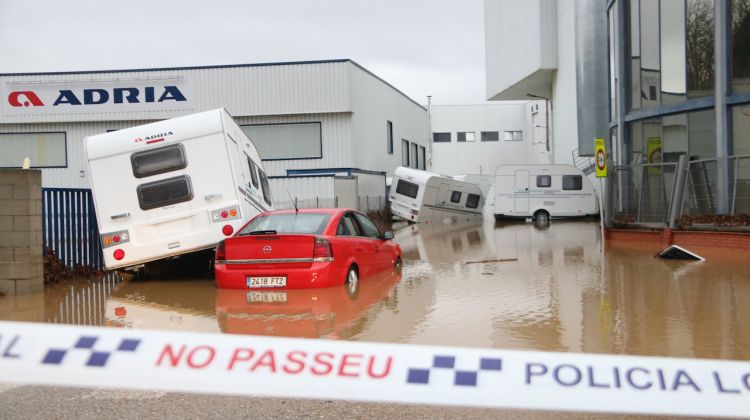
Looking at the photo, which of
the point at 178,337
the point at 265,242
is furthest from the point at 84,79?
the point at 178,337

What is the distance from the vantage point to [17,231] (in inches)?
464

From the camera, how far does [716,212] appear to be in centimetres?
1677

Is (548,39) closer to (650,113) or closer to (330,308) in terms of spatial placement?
(650,113)

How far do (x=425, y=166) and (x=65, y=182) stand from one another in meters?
28.0

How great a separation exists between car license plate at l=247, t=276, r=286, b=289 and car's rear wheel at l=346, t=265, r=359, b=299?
96cm

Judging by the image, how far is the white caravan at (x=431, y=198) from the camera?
3469cm

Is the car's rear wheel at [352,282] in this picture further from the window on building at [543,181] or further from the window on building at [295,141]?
the window on building at [295,141]

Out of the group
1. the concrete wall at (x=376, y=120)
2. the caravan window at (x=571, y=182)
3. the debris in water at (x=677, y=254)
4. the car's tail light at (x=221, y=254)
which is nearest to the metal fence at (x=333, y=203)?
the concrete wall at (x=376, y=120)

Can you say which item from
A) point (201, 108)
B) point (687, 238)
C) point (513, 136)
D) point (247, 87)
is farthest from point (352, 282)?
point (513, 136)

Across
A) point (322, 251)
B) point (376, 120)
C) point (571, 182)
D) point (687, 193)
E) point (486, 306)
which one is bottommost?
point (486, 306)

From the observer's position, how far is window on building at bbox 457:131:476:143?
5847 centimetres

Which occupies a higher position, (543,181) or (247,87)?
(247,87)

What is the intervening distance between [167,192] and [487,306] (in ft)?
19.8

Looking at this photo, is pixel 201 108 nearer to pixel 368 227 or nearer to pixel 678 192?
pixel 678 192
